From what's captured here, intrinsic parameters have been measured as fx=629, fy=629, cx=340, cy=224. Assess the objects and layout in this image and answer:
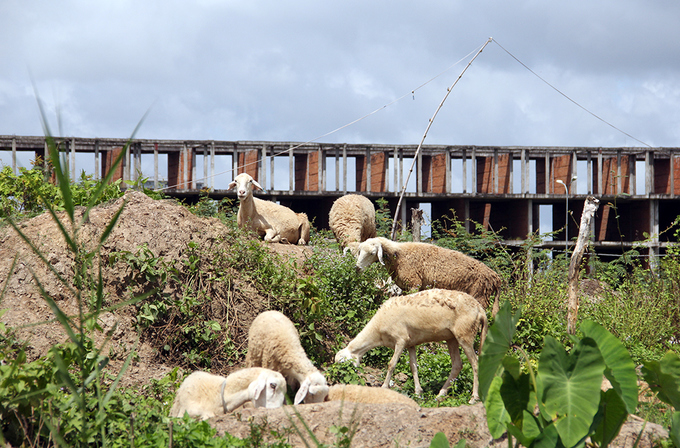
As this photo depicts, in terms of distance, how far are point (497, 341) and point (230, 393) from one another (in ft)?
10.6

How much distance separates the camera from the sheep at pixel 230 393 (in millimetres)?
5703

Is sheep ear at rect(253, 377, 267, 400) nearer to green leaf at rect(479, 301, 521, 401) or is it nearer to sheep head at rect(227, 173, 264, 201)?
green leaf at rect(479, 301, 521, 401)

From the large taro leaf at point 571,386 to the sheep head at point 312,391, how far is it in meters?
3.09

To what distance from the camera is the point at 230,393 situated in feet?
19.1

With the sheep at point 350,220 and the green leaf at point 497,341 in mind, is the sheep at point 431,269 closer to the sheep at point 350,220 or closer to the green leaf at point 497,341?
the sheep at point 350,220

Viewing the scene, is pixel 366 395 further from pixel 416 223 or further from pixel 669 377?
pixel 416 223

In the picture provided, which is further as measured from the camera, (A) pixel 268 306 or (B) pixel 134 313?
(A) pixel 268 306

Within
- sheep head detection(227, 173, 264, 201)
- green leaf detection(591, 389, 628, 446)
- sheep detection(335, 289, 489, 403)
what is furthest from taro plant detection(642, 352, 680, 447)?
sheep head detection(227, 173, 264, 201)

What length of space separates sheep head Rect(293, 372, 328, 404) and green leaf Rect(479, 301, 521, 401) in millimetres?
2862

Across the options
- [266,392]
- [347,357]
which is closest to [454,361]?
[347,357]

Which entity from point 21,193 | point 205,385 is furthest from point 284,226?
point 205,385

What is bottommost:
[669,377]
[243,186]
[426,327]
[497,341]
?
[426,327]

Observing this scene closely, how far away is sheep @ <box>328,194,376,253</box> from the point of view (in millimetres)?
12539

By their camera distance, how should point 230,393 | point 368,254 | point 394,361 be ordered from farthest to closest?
point 368,254 → point 394,361 → point 230,393
